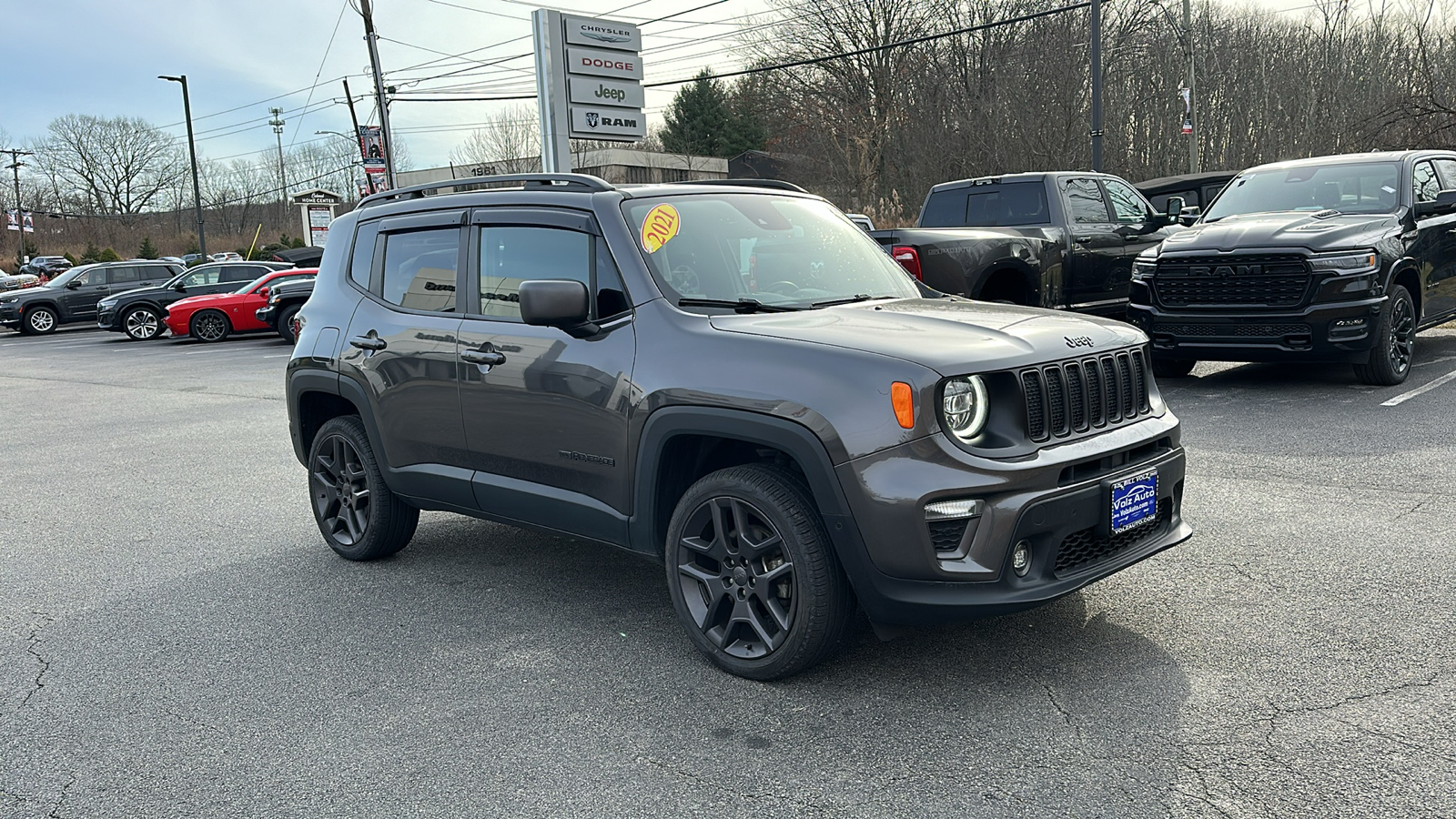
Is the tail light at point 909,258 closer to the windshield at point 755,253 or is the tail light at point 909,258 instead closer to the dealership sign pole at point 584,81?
the windshield at point 755,253

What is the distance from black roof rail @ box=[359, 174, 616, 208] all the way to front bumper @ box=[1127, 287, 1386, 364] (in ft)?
20.9

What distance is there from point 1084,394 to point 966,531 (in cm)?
75

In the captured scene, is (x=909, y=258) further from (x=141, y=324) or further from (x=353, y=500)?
(x=141, y=324)

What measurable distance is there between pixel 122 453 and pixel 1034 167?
34.5 m

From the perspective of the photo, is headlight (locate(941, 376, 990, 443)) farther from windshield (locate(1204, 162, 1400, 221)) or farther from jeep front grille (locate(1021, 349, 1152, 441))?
windshield (locate(1204, 162, 1400, 221))

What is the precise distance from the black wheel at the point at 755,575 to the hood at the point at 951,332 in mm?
536

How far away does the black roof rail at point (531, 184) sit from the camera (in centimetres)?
473

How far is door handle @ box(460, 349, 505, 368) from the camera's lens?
186 inches

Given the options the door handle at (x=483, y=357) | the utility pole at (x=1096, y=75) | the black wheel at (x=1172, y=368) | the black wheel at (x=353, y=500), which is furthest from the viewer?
the utility pole at (x=1096, y=75)

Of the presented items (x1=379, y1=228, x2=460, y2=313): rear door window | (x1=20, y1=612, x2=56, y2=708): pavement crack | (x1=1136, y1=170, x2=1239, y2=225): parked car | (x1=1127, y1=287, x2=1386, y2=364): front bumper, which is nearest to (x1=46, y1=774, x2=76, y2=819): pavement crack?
(x1=20, y1=612, x2=56, y2=708): pavement crack

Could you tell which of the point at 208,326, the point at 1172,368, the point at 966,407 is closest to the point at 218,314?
the point at 208,326

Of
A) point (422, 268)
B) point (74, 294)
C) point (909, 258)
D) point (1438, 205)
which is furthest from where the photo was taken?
point (74, 294)

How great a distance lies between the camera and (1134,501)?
3896 mm

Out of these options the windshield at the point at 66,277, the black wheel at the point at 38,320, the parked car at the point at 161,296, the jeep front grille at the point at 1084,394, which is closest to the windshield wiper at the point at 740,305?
the jeep front grille at the point at 1084,394
